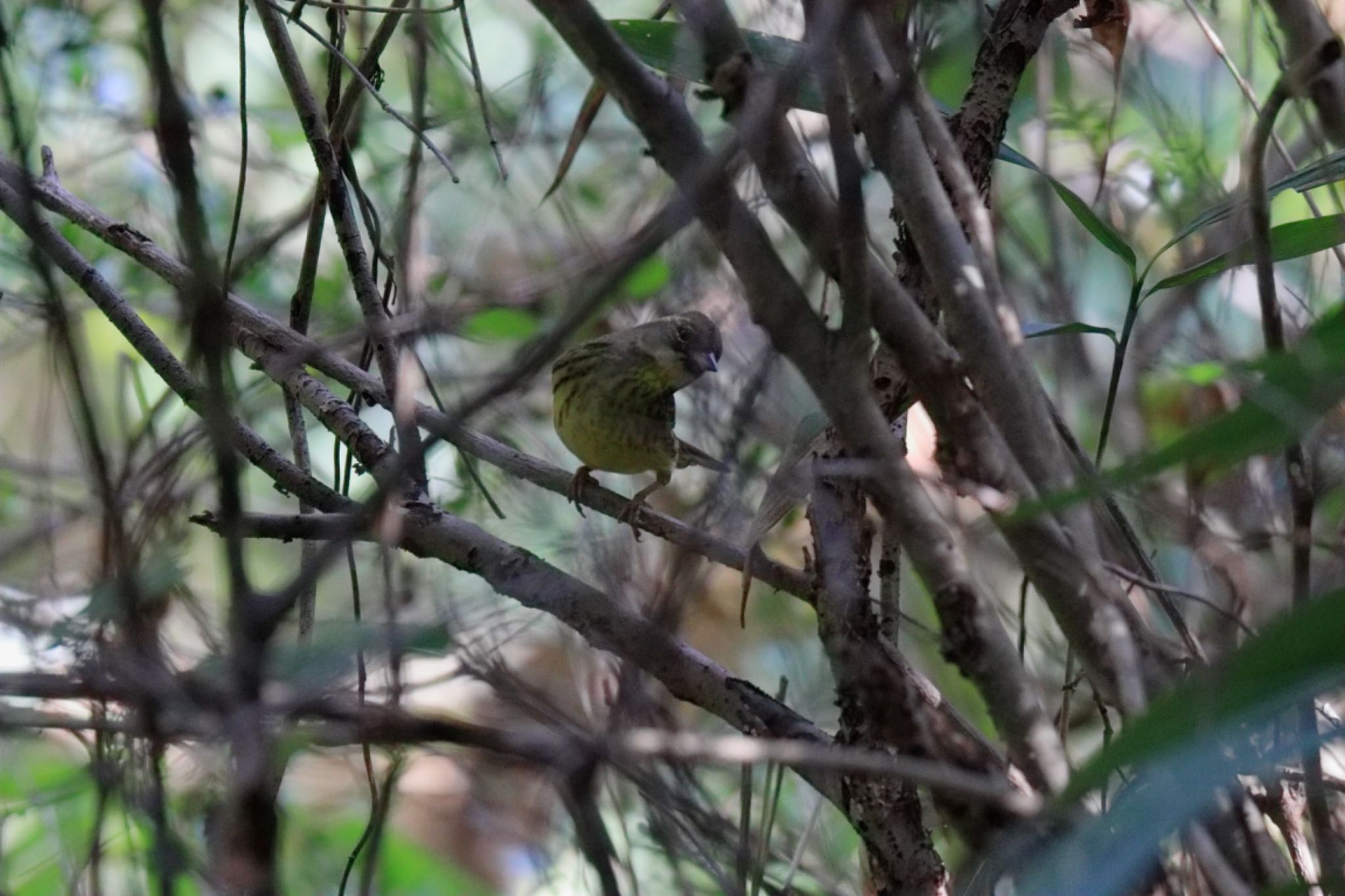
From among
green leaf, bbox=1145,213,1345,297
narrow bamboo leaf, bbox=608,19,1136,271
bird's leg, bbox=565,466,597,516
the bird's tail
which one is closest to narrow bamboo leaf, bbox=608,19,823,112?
narrow bamboo leaf, bbox=608,19,1136,271

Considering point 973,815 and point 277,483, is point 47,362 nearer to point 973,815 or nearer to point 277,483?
point 277,483

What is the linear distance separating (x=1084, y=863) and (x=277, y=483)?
1.64 meters

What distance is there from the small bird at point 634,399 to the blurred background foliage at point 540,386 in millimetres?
130

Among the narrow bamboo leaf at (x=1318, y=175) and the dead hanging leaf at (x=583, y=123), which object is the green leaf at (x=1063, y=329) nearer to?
the narrow bamboo leaf at (x=1318, y=175)

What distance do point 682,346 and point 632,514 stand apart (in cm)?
105

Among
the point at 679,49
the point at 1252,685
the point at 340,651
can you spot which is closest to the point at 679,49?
the point at 679,49

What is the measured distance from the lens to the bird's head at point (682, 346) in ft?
12.2

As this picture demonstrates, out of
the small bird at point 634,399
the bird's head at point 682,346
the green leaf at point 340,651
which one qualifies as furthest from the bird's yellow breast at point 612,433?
the green leaf at point 340,651

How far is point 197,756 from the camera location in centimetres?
158

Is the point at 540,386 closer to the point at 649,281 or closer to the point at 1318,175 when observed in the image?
the point at 649,281

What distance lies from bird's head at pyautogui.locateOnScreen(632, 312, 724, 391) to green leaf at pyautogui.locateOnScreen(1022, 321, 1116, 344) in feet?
4.96

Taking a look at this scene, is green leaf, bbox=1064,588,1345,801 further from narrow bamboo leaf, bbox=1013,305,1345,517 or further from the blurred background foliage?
the blurred background foliage

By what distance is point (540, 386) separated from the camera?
5.36 meters

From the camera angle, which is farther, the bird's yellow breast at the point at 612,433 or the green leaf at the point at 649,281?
the green leaf at the point at 649,281
